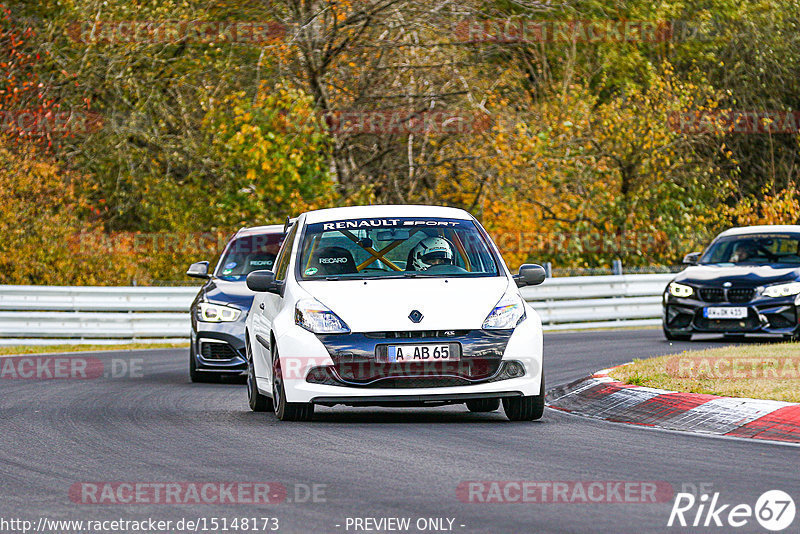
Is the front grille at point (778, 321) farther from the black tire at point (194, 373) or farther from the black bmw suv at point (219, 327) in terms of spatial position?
the black tire at point (194, 373)

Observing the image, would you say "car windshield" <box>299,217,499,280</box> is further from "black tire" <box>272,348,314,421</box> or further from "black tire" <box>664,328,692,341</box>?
"black tire" <box>664,328,692,341</box>

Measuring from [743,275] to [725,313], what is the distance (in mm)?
640

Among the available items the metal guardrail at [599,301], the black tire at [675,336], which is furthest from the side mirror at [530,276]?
the metal guardrail at [599,301]

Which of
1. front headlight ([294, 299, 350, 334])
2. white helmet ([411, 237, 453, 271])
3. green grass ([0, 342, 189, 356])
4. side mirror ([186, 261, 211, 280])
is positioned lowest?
green grass ([0, 342, 189, 356])

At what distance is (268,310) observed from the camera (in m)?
11.9

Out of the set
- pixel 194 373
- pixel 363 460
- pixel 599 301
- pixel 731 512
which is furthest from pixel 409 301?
pixel 599 301

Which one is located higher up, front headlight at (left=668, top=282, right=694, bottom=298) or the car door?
the car door

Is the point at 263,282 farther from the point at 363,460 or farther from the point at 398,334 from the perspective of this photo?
the point at 363,460

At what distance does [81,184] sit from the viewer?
3272 centimetres

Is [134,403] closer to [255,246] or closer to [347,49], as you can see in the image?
[255,246]

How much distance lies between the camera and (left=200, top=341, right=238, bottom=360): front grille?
1573cm

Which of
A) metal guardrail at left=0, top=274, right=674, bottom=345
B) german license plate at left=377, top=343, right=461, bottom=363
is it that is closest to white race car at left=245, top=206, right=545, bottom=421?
german license plate at left=377, top=343, right=461, bottom=363

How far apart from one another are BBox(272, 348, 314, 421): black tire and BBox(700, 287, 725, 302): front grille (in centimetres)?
990

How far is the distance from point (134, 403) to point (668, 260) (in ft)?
76.2
